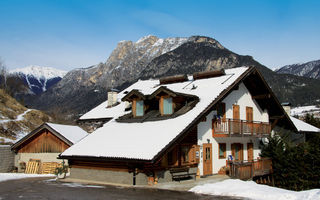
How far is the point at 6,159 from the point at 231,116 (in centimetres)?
1786

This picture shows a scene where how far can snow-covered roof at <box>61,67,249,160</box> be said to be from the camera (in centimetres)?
1752

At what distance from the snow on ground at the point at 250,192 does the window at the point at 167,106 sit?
5.58m

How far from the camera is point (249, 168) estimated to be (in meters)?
21.9

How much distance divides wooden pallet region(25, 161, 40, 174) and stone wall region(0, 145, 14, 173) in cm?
174

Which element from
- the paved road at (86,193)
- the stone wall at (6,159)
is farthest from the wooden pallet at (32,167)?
the paved road at (86,193)

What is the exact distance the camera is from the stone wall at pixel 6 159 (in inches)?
1043

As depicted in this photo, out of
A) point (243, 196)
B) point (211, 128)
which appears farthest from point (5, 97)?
point (243, 196)

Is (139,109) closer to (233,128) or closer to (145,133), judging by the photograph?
(145,133)

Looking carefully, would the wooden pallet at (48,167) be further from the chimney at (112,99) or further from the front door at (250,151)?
the front door at (250,151)

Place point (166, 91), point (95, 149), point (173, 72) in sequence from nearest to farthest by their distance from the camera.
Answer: point (95, 149) → point (166, 91) → point (173, 72)

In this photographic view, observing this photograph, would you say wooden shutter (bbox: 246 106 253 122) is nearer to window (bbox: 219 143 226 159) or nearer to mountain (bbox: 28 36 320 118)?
window (bbox: 219 143 226 159)

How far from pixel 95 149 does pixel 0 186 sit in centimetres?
529

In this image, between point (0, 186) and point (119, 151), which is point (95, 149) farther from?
point (0, 186)

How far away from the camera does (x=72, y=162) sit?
68.6 ft
